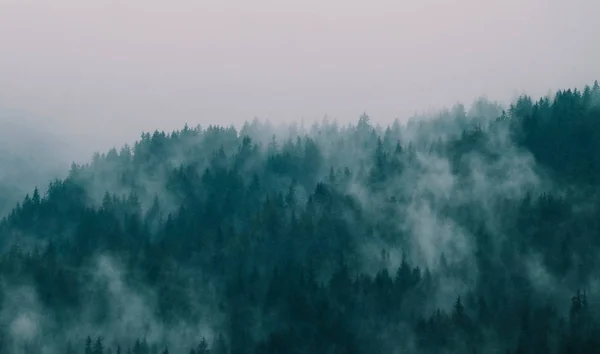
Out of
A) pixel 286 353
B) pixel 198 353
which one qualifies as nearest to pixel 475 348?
pixel 286 353

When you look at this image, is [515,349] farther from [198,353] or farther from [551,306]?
[198,353]

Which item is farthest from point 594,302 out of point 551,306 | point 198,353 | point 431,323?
point 198,353

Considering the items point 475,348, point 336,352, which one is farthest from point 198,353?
point 475,348

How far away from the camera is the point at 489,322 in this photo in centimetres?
19750

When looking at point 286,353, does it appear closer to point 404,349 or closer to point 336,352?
point 336,352

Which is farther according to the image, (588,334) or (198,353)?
(198,353)

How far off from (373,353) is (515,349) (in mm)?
36560

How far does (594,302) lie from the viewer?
19988 centimetres

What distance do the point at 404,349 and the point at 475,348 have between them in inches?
720

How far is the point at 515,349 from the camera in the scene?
615ft

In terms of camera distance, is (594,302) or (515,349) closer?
(515,349)

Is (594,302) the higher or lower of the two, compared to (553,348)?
higher

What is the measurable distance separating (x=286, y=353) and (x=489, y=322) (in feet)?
178

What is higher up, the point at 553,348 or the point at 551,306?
the point at 551,306
